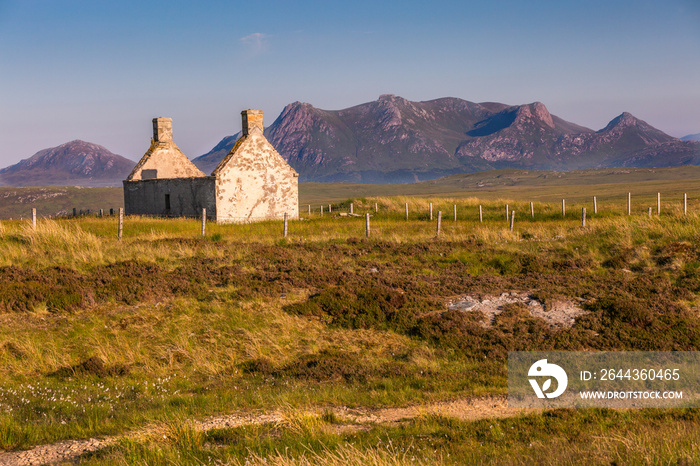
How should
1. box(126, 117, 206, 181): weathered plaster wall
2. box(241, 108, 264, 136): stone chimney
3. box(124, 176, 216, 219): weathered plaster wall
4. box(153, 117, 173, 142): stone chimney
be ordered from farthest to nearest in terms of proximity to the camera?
box(153, 117, 173, 142): stone chimney → box(126, 117, 206, 181): weathered plaster wall → box(241, 108, 264, 136): stone chimney → box(124, 176, 216, 219): weathered plaster wall

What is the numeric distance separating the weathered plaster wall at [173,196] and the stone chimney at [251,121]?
5.47m

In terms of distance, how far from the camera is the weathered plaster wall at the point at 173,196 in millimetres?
36781

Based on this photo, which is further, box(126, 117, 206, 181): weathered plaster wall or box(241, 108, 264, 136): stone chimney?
box(126, 117, 206, 181): weathered plaster wall

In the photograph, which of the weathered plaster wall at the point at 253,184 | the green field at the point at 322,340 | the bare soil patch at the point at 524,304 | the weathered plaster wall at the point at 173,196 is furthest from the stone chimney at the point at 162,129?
the bare soil patch at the point at 524,304

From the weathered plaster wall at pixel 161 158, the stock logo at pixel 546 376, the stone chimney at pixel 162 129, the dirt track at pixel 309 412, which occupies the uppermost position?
the stone chimney at pixel 162 129

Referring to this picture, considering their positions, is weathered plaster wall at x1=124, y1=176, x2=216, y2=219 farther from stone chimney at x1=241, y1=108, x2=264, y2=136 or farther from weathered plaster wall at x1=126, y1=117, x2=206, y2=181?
stone chimney at x1=241, y1=108, x2=264, y2=136

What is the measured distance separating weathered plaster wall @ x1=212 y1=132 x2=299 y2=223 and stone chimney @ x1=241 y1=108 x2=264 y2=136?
1.42 feet

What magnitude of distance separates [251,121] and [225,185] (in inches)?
238

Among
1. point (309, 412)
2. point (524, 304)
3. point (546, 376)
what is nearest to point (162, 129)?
point (524, 304)

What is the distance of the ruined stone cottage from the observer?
37.0 meters

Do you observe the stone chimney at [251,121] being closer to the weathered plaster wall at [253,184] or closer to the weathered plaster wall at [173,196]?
the weathered plaster wall at [253,184]

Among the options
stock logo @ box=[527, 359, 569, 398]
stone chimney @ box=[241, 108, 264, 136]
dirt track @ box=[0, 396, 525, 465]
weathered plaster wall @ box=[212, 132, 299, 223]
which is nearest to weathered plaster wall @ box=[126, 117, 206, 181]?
stone chimney @ box=[241, 108, 264, 136]

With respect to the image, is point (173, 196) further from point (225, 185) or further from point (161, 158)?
point (161, 158)

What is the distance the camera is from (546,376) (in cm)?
1009
